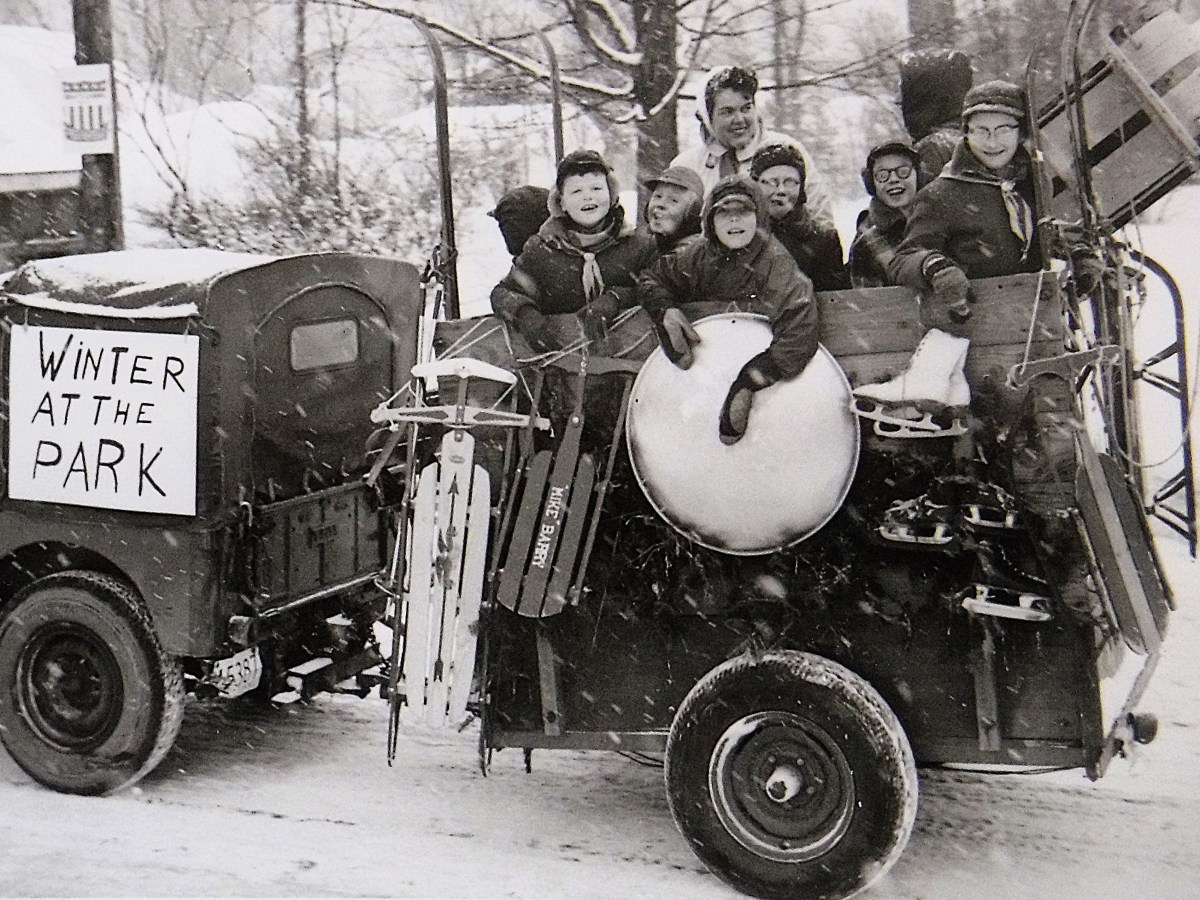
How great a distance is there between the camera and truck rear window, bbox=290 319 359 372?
4.29m

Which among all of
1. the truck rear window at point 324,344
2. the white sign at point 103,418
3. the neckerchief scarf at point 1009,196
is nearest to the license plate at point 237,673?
the white sign at point 103,418

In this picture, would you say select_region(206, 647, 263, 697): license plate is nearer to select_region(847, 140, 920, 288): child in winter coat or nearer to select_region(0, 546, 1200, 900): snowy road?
select_region(0, 546, 1200, 900): snowy road

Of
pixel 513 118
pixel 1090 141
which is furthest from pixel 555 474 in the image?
pixel 513 118

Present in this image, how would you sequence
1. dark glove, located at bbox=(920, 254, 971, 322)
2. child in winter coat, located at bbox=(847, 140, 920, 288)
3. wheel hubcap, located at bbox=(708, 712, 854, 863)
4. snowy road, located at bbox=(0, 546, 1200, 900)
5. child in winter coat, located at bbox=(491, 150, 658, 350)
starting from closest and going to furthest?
1. dark glove, located at bbox=(920, 254, 971, 322)
2. wheel hubcap, located at bbox=(708, 712, 854, 863)
3. snowy road, located at bbox=(0, 546, 1200, 900)
4. child in winter coat, located at bbox=(491, 150, 658, 350)
5. child in winter coat, located at bbox=(847, 140, 920, 288)

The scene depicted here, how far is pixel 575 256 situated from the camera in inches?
141

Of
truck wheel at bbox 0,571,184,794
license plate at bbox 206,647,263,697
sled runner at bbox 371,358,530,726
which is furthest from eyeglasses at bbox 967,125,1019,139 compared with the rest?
truck wheel at bbox 0,571,184,794

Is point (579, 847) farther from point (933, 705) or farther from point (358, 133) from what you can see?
point (358, 133)

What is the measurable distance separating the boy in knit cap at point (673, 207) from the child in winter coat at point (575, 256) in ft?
0.50

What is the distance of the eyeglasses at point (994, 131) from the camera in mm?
3131

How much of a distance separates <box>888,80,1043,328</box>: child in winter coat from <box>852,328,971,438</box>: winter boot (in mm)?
72

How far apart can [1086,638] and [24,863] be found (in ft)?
9.96

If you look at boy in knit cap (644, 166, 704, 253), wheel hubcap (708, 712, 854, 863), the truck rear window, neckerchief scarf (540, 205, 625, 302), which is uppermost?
boy in knit cap (644, 166, 704, 253)

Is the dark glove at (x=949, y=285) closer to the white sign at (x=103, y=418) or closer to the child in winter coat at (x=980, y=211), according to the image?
the child in winter coat at (x=980, y=211)

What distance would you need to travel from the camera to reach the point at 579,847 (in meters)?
3.67
